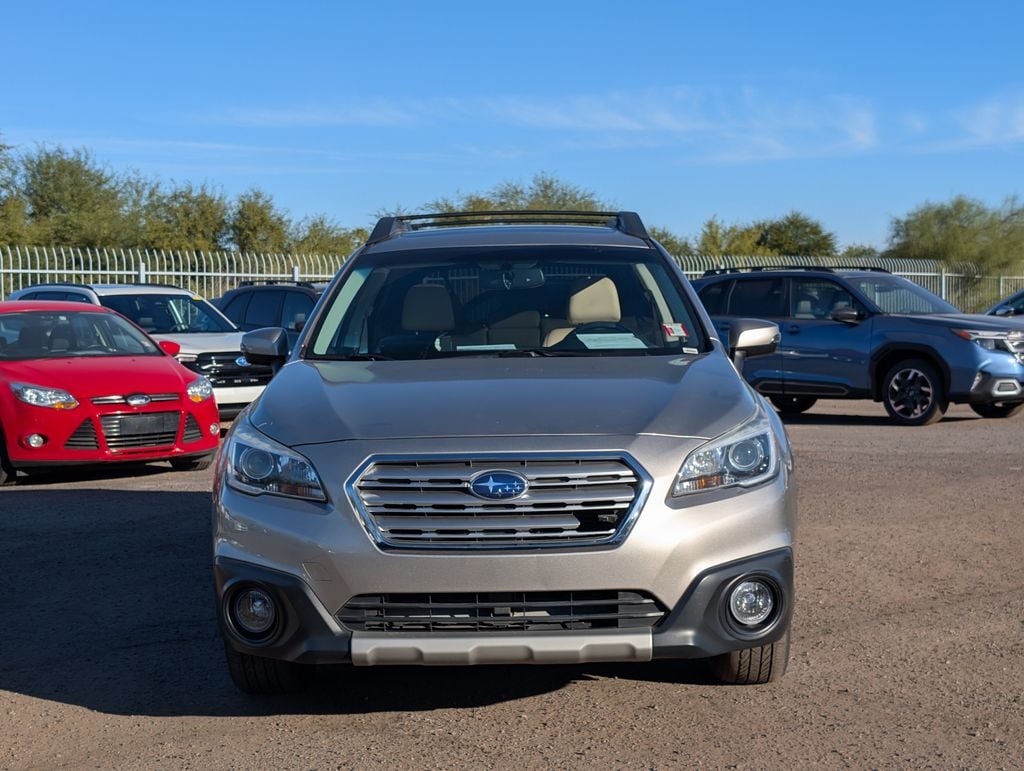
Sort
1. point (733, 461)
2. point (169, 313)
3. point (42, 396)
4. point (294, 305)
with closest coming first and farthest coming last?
1. point (733, 461)
2. point (42, 396)
3. point (169, 313)
4. point (294, 305)

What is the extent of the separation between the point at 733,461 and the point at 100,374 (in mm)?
7938

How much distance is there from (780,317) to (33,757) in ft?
43.8

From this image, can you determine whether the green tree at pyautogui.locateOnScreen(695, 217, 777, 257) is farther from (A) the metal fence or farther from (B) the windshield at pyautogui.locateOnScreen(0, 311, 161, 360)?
(B) the windshield at pyautogui.locateOnScreen(0, 311, 161, 360)

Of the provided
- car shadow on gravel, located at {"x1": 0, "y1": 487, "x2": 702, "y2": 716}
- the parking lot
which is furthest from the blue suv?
car shadow on gravel, located at {"x1": 0, "y1": 487, "x2": 702, "y2": 716}

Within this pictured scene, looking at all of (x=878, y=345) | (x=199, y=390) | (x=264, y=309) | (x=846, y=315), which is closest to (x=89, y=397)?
(x=199, y=390)

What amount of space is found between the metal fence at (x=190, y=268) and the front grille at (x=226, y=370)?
8662mm

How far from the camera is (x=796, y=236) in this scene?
5912 centimetres

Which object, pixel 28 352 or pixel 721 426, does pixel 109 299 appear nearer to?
pixel 28 352

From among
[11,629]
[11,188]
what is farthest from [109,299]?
[11,188]

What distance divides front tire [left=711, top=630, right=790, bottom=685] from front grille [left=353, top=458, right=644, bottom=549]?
3.03ft

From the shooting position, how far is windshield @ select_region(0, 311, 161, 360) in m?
12.0

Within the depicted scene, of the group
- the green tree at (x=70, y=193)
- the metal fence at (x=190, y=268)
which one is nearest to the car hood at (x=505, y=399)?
the metal fence at (x=190, y=268)

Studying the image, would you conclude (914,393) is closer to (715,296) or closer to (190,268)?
(715,296)

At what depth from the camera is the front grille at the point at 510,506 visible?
14.7 feet
